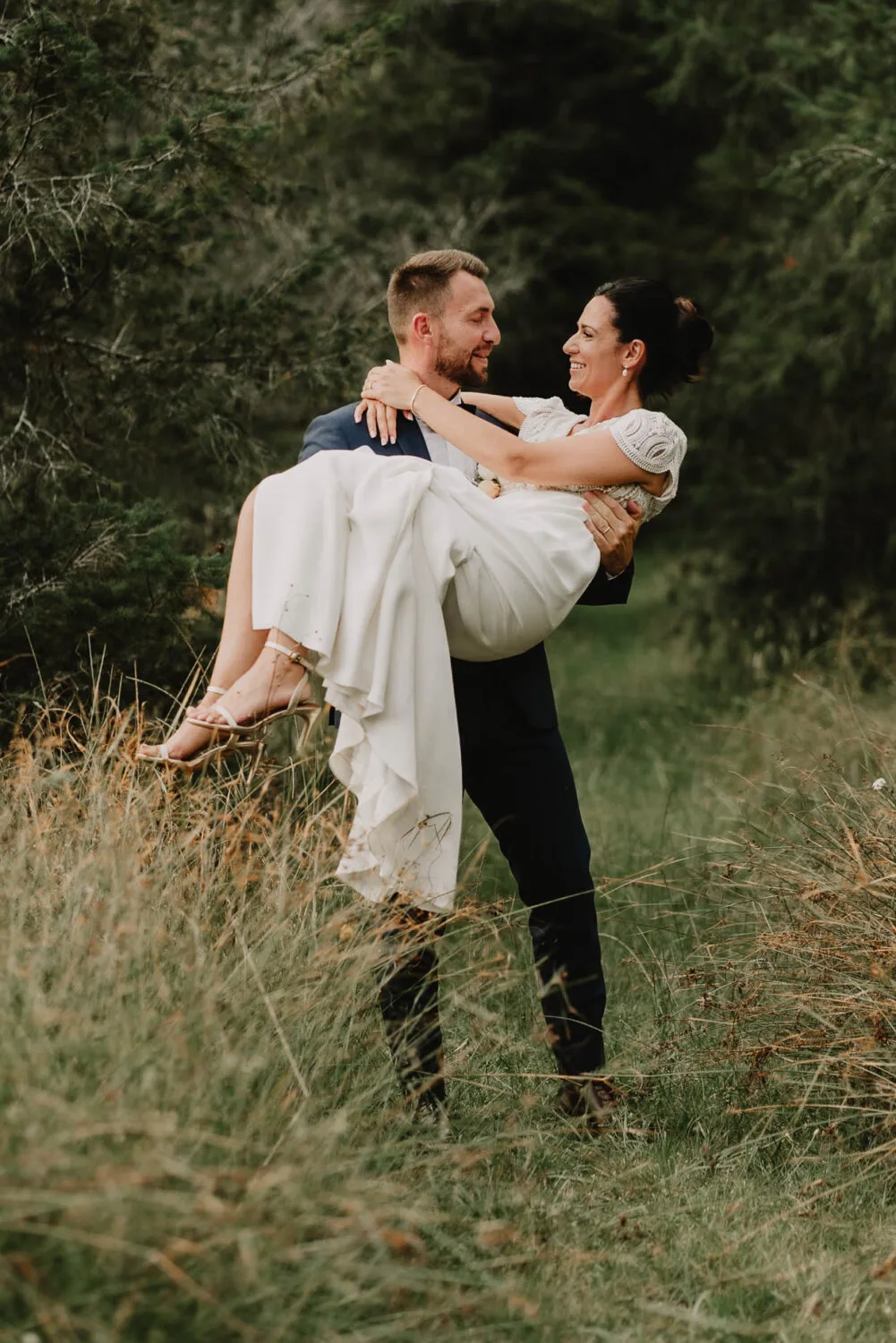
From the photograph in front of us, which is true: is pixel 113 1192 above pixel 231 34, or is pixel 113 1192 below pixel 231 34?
below

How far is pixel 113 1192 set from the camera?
2215 millimetres

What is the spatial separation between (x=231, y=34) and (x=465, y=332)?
4960 millimetres

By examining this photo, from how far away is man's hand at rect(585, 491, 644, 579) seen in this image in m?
A: 3.93

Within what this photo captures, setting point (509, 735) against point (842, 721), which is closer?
point (509, 735)

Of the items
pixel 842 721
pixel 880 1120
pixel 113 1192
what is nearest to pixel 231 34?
pixel 842 721

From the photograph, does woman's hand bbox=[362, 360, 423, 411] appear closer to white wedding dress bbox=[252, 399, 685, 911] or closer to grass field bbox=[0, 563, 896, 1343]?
white wedding dress bbox=[252, 399, 685, 911]

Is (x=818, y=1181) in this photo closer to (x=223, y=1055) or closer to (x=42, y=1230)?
(x=223, y=1055)

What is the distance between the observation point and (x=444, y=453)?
13.5ft

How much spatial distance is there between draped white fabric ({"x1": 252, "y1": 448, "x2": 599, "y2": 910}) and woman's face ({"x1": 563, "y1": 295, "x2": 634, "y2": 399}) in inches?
25.6

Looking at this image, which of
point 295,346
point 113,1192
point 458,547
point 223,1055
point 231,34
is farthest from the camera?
point 231,34

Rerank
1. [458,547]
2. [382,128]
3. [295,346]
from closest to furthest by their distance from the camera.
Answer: [458,547]
[295,346]
[382,128]

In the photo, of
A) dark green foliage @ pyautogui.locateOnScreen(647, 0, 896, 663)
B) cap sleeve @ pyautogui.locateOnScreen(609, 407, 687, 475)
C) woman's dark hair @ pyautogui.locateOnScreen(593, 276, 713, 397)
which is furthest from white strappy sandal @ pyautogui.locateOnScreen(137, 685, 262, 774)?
dark green foliage @ pyautogui.locateOnScreen(647, 0, 896, 663)

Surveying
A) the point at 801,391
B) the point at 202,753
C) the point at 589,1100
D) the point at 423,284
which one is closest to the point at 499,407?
the point at 423,284

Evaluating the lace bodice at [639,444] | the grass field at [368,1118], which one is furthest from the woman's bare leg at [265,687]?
the lace bodice at [639,444]
